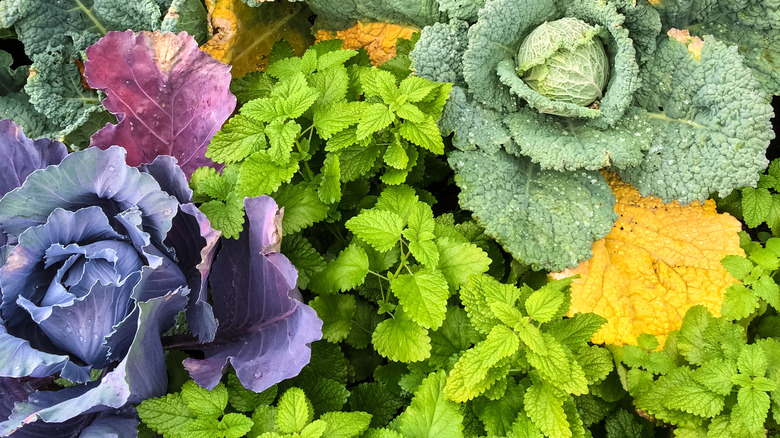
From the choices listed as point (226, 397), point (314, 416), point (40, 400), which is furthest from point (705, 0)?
point (40, 400)

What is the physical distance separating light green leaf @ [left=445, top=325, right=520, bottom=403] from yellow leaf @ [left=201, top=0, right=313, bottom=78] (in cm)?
121

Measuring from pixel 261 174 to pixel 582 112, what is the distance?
94 centimetres

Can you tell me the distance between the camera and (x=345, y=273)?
4.45 ft

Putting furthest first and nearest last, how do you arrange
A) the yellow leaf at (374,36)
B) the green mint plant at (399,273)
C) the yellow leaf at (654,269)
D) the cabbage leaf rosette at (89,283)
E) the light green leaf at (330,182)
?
the yellow leaf at (374,36)
the yellow leaf at (654,269)
the light green leaf at (330,182)
the green mint plant at (399,273)
the cabbage leaf rosette at (89,283)

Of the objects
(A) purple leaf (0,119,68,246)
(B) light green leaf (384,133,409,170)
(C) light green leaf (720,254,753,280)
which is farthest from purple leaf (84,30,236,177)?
(C) light green leaf (720,254,753,280)

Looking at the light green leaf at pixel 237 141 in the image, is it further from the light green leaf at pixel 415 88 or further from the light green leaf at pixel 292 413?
the light green leaf at pixel 292 413

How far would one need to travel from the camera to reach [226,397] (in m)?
1.20

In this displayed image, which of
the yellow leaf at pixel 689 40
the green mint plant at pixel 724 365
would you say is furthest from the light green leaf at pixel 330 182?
the yellow leaf at pixel 689 40

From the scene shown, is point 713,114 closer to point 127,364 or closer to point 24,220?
point 127,364

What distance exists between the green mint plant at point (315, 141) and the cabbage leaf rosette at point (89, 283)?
0.14 metres

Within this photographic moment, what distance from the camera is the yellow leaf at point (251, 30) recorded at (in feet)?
5.63

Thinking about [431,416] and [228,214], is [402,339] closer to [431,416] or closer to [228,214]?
[431,416]

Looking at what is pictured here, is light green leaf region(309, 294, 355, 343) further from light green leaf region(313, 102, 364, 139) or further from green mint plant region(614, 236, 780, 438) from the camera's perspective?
green mint plant region(614, 236, 780, 438)

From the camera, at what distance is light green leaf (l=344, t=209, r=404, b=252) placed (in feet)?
4.34
